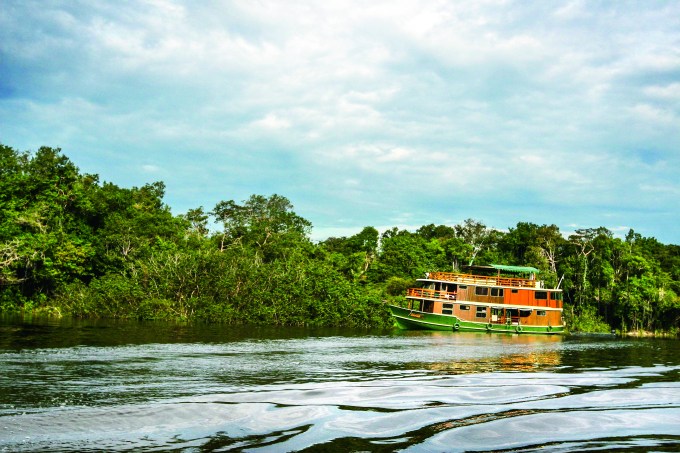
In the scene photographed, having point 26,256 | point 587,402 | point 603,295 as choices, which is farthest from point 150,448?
point 603,295

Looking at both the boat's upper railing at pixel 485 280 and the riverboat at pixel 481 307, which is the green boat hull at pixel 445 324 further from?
the boat's upper railing at pixel 485 280

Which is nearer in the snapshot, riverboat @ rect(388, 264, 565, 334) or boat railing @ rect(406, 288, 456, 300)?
riverboat @ rect(388, 264, 565, 334)

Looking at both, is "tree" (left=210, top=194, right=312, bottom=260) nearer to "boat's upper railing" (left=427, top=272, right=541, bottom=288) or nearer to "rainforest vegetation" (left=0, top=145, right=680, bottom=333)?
"rainforest vegetation" (left=0, top=145, right=680, bottom=333)

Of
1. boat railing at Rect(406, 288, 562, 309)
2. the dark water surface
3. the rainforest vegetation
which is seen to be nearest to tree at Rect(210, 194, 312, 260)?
the rainforest vegetation

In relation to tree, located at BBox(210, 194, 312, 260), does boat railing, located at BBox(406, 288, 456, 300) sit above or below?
below

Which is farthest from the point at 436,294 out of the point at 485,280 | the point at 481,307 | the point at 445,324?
the point at 485,280

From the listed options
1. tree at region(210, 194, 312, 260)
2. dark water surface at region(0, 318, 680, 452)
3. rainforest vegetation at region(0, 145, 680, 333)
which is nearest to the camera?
dark water surface at region(0, 318, 680, 452)

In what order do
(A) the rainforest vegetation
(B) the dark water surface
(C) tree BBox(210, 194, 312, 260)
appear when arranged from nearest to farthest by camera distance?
(B) the dark water surface
(A) the rainforest vegetation
(C) tree BBox(210, 194, 312, 260)

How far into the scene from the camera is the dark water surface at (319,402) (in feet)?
22.5

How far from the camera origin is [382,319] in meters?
40.7

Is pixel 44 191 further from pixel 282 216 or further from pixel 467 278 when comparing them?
pixel 467 278

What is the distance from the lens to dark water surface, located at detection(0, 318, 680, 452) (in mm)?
6844

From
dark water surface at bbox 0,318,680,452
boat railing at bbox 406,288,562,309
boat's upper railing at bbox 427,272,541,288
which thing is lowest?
dark water surface at bbox 0,318,680,452

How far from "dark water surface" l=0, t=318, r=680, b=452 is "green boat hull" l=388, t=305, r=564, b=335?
777 inches
